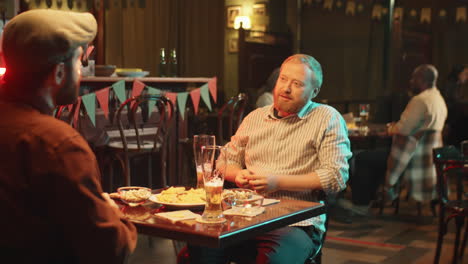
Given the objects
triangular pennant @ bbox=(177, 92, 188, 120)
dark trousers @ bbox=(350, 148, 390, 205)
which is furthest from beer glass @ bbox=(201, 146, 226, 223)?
dark trousers @ bbox=(350, 148, 390, 205)

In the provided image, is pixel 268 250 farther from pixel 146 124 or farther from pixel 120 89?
pixel 146 124

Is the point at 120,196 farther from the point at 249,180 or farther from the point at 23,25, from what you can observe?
the point at 23,25

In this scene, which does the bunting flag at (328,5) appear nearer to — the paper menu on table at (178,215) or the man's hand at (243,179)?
the man's hand at (243,179)

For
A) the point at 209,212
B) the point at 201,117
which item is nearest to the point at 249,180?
the point at 209,212

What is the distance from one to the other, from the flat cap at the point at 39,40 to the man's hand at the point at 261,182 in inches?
41.6

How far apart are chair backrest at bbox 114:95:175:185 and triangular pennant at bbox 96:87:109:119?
0.32 feet

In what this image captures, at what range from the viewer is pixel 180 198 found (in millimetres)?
1999

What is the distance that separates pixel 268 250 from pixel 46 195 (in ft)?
3.41

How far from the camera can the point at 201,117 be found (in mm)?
6738

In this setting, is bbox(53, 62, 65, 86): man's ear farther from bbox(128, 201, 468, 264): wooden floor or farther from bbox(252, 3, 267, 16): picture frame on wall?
bbox(252, 3, 267, 16): picture frame on wall

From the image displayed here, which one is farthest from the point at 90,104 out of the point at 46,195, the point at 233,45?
the point at 233,45

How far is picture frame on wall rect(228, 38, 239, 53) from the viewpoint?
8753 millimetres

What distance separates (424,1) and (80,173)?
8168 millimetres

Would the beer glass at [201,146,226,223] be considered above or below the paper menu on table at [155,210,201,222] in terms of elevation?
above
